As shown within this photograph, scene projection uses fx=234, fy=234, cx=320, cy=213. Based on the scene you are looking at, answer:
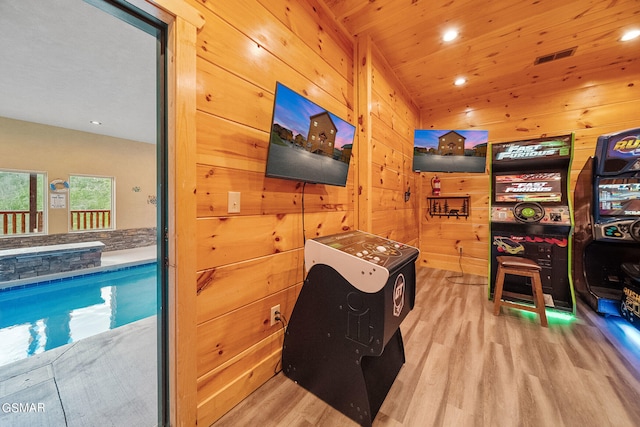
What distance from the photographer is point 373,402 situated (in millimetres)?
1229

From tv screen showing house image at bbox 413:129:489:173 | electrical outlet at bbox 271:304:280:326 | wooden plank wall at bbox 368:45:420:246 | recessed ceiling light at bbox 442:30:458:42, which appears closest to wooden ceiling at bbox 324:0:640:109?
recessed ceiling light at bbox 442:30:458:42

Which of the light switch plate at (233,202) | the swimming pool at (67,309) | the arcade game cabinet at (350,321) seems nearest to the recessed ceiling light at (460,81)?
the arcade game cabinet at (350,321)

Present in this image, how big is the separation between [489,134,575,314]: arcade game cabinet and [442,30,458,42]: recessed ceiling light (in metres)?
1.22

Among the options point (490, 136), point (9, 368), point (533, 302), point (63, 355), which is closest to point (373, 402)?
point (533, 302)

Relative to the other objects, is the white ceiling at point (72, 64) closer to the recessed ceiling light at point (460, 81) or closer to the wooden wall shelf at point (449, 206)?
the recessed ceiling light at point (460, 81)

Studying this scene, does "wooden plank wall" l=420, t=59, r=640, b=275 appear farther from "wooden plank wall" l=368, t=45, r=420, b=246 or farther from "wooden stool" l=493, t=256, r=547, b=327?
"wooden stool" l=493, t=256, r=547, b=327

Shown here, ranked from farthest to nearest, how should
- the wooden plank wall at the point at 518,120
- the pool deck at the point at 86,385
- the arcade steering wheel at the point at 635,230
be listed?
the wooden plank wall at the point at 518,120
the arcade steering wheel at the point at 635,230
the pool deck at the point at 86,385

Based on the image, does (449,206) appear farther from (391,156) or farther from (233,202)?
(233,202)

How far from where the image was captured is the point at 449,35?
7.72 feet

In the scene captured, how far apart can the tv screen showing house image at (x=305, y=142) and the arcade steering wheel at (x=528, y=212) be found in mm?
1996

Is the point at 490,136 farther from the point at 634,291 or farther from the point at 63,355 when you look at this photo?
the point at 63,355

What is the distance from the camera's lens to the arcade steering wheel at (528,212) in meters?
2.37

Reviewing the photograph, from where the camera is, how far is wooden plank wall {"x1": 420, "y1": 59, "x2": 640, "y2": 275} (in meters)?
2.88

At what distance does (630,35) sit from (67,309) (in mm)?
7406
